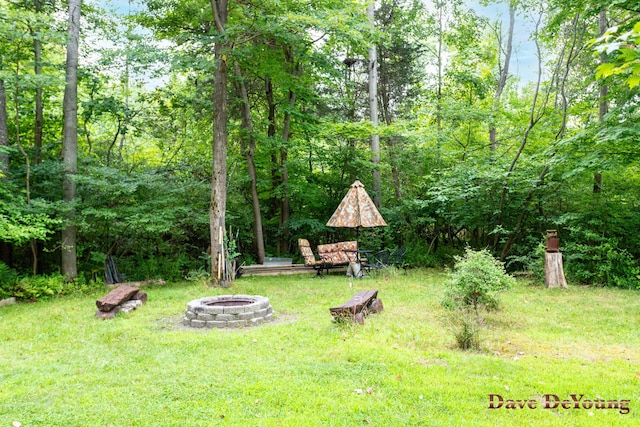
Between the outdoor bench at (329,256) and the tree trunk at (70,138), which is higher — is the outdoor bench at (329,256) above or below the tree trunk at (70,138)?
below

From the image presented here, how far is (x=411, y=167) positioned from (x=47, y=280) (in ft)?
32.1

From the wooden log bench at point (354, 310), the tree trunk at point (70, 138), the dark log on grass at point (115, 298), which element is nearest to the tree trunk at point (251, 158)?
the tree trunk at point (70, 138)

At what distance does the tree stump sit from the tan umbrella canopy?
355 cm

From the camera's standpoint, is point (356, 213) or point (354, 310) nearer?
point (354, 310)

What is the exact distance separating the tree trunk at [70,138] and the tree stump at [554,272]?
9.83 m

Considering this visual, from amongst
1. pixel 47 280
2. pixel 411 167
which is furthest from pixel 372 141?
pixel 47 280

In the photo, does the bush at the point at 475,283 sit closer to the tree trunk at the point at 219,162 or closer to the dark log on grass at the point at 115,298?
the dark log on grass at the point at 115,298

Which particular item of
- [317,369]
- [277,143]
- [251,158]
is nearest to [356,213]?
[277,143]

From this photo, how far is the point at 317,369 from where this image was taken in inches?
149

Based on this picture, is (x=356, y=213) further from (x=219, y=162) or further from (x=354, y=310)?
Result: (x=354, y=310)

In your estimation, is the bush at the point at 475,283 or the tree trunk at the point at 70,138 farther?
the tree trunk at the point at 70,138

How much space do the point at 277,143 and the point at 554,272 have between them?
7276 mm

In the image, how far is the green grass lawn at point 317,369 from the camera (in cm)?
296

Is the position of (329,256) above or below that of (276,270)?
above
